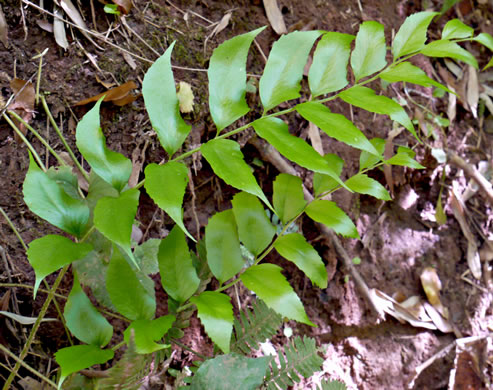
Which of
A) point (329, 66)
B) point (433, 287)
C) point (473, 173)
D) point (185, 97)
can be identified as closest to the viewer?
point (329, 66)

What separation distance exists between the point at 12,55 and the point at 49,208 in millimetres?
622

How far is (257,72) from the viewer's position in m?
1.54

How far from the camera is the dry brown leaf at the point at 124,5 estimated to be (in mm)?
1316

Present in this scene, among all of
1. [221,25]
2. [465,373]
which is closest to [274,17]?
[221,25]

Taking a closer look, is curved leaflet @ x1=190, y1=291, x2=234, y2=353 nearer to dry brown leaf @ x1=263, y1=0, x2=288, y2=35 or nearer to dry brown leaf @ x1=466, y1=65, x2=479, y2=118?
dry brown leaf @ x1=263, y1=0, x2=288, y2=35

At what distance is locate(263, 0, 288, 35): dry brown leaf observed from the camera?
166cm

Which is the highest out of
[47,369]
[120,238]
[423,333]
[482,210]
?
[120,238]

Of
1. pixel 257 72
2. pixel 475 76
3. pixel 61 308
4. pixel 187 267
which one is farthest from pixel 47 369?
pixel 475 76

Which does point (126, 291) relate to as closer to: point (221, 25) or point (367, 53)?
point (367, 53)

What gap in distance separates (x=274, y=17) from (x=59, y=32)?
78cm

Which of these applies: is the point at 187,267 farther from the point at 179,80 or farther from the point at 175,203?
the point at 179,80

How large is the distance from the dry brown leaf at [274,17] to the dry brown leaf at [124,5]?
54 centimetres

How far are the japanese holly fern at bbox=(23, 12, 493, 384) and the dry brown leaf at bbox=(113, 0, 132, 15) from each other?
0.61 meters

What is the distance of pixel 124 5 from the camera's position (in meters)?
1.33
